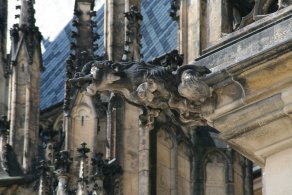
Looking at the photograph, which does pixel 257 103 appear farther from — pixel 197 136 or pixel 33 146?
Result: pixel 33 146

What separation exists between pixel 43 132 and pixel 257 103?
22.0 meters

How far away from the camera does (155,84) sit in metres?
12.9

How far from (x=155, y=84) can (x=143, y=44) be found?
83.9 ft

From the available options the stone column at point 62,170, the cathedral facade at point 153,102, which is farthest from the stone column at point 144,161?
the stone column at point 62,170

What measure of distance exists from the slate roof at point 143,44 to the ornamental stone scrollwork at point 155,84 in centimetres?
2296

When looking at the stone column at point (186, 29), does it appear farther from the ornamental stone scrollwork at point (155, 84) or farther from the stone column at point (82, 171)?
the ornamental stone scrollwork at point (155, 84)

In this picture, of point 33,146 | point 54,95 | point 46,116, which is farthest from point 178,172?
point 54,95

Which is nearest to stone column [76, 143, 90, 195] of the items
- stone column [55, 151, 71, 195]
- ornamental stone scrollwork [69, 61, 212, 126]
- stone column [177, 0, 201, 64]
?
stone column [55, 151, 71, 195]

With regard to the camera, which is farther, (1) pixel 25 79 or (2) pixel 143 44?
(2) pixel 143 44

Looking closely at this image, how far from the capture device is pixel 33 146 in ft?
107

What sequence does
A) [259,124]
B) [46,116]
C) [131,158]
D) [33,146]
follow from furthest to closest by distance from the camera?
1. [46,116]
2. [33,146]
3. [131,158]
4. [259,124]

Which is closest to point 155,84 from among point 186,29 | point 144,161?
point 186,29

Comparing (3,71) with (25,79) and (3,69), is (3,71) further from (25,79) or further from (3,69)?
(25,79)

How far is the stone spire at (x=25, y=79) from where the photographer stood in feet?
108
